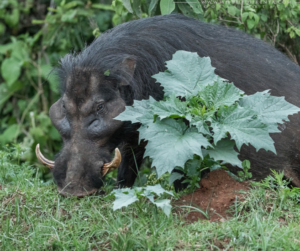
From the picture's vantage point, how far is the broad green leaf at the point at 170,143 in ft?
9.14

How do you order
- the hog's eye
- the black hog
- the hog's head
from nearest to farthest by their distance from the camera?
the hog's head → the black hog → the hog's eye

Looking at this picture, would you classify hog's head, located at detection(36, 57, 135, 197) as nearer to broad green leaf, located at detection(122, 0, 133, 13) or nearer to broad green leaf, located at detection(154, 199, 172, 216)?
broad green leaf, located at detection(154, 199, 172, 216)

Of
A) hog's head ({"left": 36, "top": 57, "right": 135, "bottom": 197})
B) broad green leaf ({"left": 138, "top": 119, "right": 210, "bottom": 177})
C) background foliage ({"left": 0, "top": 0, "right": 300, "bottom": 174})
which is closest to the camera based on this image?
broad green leaf ({"left": 138, "top": 119, "right": 210, "bottom": 177})

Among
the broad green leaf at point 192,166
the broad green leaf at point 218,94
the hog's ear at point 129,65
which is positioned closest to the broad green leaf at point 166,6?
the hog's ear at point 129,65

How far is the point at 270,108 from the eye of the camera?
9.98 ft

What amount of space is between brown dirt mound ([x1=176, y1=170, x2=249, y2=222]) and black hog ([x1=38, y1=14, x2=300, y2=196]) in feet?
1.83

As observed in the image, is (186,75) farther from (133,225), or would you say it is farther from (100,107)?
(133,225)

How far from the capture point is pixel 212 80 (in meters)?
3.17

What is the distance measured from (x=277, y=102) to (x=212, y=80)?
18.1 inches

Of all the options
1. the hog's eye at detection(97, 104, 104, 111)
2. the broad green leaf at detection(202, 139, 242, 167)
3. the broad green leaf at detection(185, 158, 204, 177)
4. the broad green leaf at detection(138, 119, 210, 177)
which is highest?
the broad green leaf at detection(138, 119, 210, 177)

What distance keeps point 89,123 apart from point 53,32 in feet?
11.0

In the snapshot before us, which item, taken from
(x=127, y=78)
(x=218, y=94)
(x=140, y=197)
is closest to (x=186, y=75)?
(x=218, y=94)

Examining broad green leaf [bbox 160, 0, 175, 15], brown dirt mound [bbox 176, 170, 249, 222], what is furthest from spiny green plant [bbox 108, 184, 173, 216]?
broad green leaf [bbox 160, 0, 175, 15]

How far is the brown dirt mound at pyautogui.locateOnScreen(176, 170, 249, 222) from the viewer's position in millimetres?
2941
